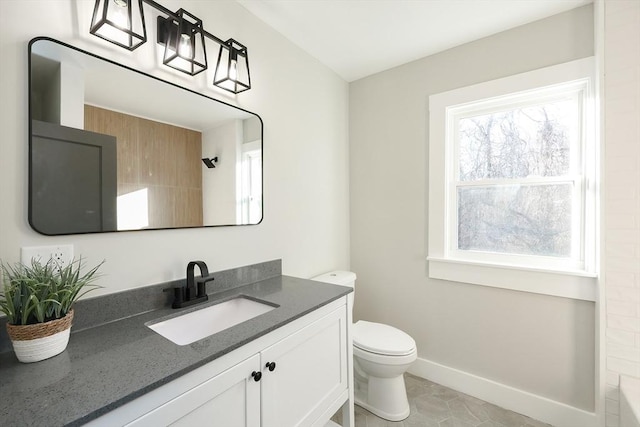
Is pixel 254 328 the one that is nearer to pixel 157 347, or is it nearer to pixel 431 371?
pixel 157 347

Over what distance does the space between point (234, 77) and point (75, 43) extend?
657 millimetres

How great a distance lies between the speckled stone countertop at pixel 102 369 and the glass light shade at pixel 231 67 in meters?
1.16

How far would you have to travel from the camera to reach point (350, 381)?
1503mm

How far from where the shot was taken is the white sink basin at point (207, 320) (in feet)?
3.74

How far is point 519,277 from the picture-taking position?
1801mm

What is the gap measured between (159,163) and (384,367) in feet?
→ 5.38

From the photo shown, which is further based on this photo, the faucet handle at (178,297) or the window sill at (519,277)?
the window sill at (519,277)

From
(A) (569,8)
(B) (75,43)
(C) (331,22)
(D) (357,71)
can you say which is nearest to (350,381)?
(B) (75,43)

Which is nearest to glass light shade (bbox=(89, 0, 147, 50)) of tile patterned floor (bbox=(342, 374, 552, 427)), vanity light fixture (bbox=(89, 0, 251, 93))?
vanity light fixture (bbox=(89, 0, 251, 93))

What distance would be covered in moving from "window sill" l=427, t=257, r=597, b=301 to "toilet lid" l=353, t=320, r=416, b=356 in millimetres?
552

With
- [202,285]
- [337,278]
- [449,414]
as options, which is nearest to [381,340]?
[337,278]

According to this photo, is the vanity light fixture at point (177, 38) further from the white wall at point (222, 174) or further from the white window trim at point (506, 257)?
the white window trim at point (506, 257)

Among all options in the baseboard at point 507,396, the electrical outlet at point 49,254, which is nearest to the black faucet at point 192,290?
the electrical outlet at point 49,254

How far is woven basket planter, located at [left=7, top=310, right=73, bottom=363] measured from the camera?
748mm
